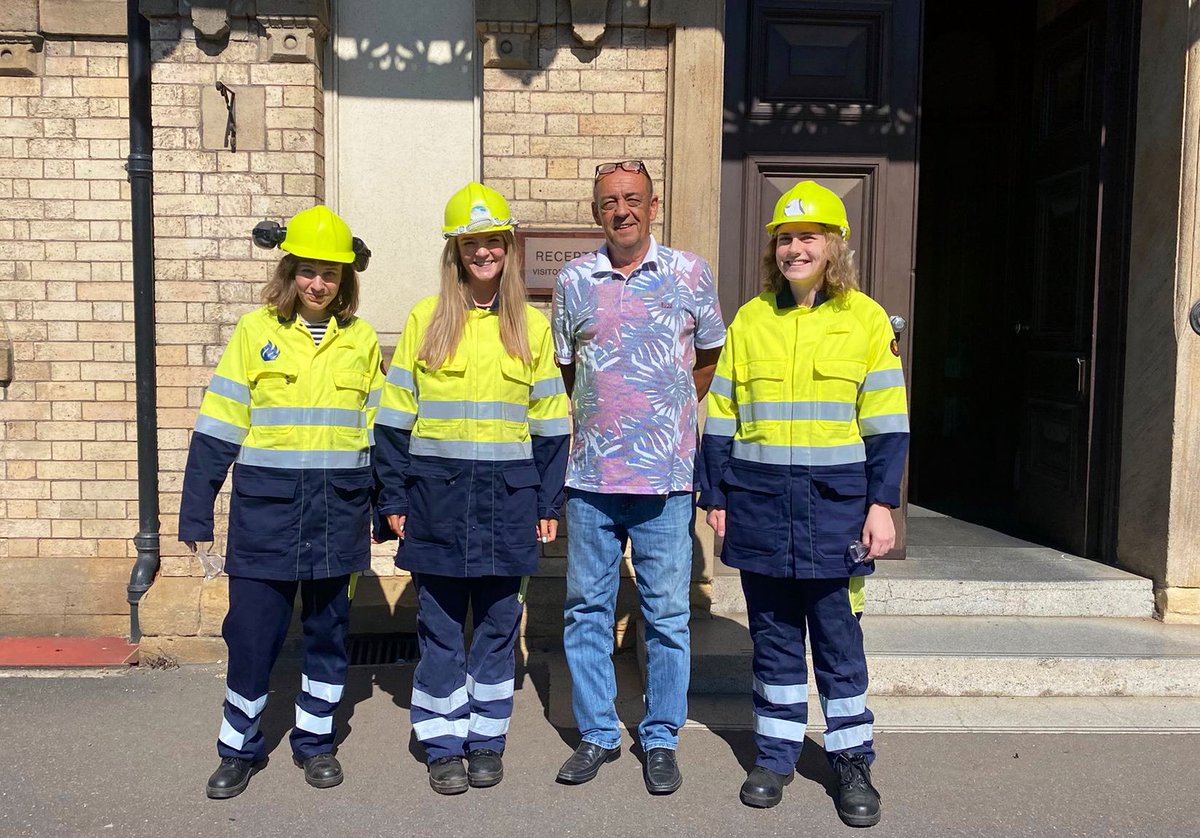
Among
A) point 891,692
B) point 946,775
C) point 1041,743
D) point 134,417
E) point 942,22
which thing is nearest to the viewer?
point 946,775

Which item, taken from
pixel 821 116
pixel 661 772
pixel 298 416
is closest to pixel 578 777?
pixel 661 772

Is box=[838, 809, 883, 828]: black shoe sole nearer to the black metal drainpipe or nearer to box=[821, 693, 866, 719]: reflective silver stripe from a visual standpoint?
box=[821, 693, 866, 719]: reflective silver stripe

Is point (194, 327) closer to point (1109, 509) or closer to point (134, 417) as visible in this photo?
point (134, 417)

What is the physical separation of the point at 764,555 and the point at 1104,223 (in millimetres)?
3163

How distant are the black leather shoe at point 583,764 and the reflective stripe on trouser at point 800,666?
0.56 metres

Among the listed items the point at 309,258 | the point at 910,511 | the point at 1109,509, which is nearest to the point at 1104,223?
the point at 1109,509

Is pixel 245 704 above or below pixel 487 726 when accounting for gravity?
above

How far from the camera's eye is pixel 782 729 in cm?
353

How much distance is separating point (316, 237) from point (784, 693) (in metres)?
2.20

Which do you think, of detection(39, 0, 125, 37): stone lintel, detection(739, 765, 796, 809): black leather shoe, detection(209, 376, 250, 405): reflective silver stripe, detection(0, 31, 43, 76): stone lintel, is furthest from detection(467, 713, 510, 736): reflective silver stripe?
detection(0, 31, 43, 76): stone lintel

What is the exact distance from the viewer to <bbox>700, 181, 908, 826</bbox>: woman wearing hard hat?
3.36m

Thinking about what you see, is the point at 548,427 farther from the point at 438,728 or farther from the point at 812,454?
the point at 438,728

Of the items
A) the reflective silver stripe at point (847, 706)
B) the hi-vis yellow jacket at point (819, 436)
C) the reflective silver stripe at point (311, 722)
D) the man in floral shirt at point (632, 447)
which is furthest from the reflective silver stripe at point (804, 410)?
the reflective silver stripe at point (311, 722)

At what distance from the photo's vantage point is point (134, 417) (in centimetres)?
517
